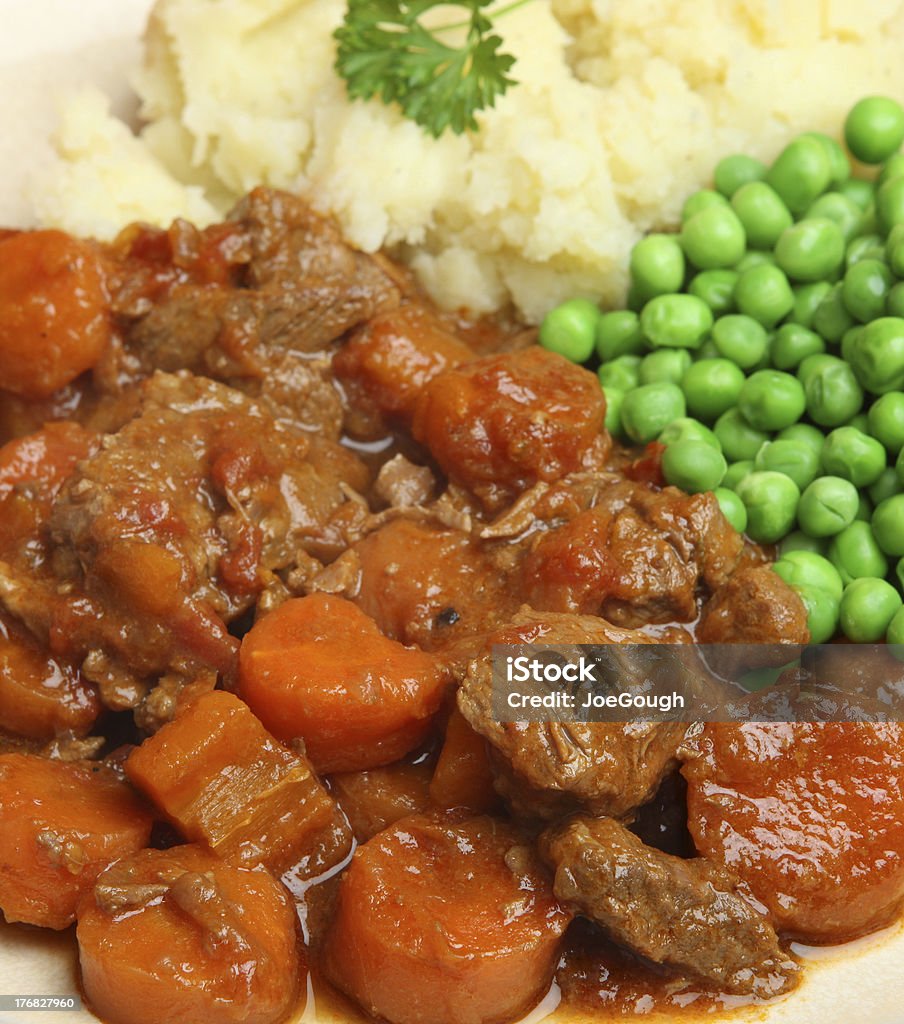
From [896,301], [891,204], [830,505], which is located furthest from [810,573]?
[891,204]

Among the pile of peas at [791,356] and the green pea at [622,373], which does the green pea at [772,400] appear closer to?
the pile of peas at [791,356]

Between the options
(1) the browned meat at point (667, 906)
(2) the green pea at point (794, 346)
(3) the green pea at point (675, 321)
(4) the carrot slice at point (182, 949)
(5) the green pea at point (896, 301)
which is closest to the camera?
(4) the carrot slice at point (182, 949)

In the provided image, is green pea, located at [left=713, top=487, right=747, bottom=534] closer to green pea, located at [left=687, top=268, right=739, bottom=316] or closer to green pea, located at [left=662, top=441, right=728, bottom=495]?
green pea, located at [left=662, top=441, right=728, bottom=495]

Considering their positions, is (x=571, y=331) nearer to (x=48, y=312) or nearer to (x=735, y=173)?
(x=735, y=173)

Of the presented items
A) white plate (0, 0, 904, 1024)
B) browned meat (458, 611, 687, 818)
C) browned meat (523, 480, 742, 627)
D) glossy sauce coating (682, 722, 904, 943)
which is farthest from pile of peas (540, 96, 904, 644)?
browned meat (458, 611, 687, 818)

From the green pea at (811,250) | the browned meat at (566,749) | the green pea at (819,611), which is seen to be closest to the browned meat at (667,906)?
the browned meat at (566,749)
